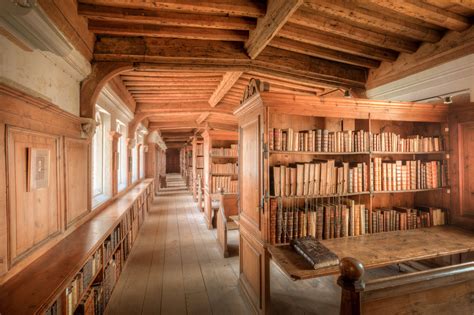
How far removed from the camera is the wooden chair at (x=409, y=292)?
4.00ft

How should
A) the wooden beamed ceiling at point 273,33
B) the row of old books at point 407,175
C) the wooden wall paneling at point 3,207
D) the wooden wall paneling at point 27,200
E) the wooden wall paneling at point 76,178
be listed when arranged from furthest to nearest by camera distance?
the row of old books at point 407,175 < the wooden wall paneling at point 76,178 < the wooden beamed ceiling at point 273,33 < the wooden wall paneling at point 27,200 < the wooden wall paneling at point 3,207

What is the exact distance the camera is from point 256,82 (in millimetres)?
2463

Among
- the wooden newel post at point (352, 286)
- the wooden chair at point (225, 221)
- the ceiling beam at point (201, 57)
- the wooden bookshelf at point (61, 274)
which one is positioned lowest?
the wooden chair at point (225, 221)

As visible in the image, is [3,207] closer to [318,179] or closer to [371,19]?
[318,179]

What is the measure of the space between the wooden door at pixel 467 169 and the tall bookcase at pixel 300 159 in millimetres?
162

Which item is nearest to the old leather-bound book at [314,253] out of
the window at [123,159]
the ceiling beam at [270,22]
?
the ceiling beam at [270,22]

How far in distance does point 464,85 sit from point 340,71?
4.41 feet

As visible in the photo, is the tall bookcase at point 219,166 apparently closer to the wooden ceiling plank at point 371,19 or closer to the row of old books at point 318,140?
the row of old books at point 318,140

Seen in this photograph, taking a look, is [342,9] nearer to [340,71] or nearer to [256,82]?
[256,82]

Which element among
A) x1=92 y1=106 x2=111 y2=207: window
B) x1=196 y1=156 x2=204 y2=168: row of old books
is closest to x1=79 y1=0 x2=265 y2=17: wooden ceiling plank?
x1=92 y1=106 x2=111 y2=207: window

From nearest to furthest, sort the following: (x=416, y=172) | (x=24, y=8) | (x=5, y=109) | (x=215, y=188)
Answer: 1. (x=24, y=8)
2. (x=5, y=109)
3. (x=416, y=172)
4. (x=215, y=188)

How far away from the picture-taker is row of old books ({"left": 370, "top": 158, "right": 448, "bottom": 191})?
280 centimetres

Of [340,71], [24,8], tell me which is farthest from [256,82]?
[24,8]

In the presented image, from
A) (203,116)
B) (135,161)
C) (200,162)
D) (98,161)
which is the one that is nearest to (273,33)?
(98,161)
